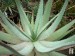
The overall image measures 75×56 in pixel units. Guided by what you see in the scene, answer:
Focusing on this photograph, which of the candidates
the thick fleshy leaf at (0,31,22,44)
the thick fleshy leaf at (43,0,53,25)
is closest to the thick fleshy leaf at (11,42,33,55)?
the thick fleshy leaf at (0,31,22,44)

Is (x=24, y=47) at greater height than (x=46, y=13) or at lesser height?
lesser

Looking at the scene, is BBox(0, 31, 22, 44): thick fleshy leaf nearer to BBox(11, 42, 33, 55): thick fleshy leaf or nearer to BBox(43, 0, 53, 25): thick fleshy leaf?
BBox(11, 42, 33, 55): thick fleshy leaf

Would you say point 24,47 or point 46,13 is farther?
point 46,13

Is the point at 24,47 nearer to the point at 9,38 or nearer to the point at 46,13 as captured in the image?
the point at 9,38

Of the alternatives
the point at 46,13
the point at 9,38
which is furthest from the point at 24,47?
the point at 46,13

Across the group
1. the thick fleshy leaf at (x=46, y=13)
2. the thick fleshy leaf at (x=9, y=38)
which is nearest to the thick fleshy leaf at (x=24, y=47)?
the thick fleshy leaf at (x=9, y=38)

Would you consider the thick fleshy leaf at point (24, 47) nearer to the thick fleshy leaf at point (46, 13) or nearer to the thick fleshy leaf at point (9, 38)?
the thick fleshy leaf at point (9, 38)

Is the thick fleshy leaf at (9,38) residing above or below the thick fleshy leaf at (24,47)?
above

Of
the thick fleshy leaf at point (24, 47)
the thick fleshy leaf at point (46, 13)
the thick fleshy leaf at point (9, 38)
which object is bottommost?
the thick fleshy leaf at point (24, 47)
